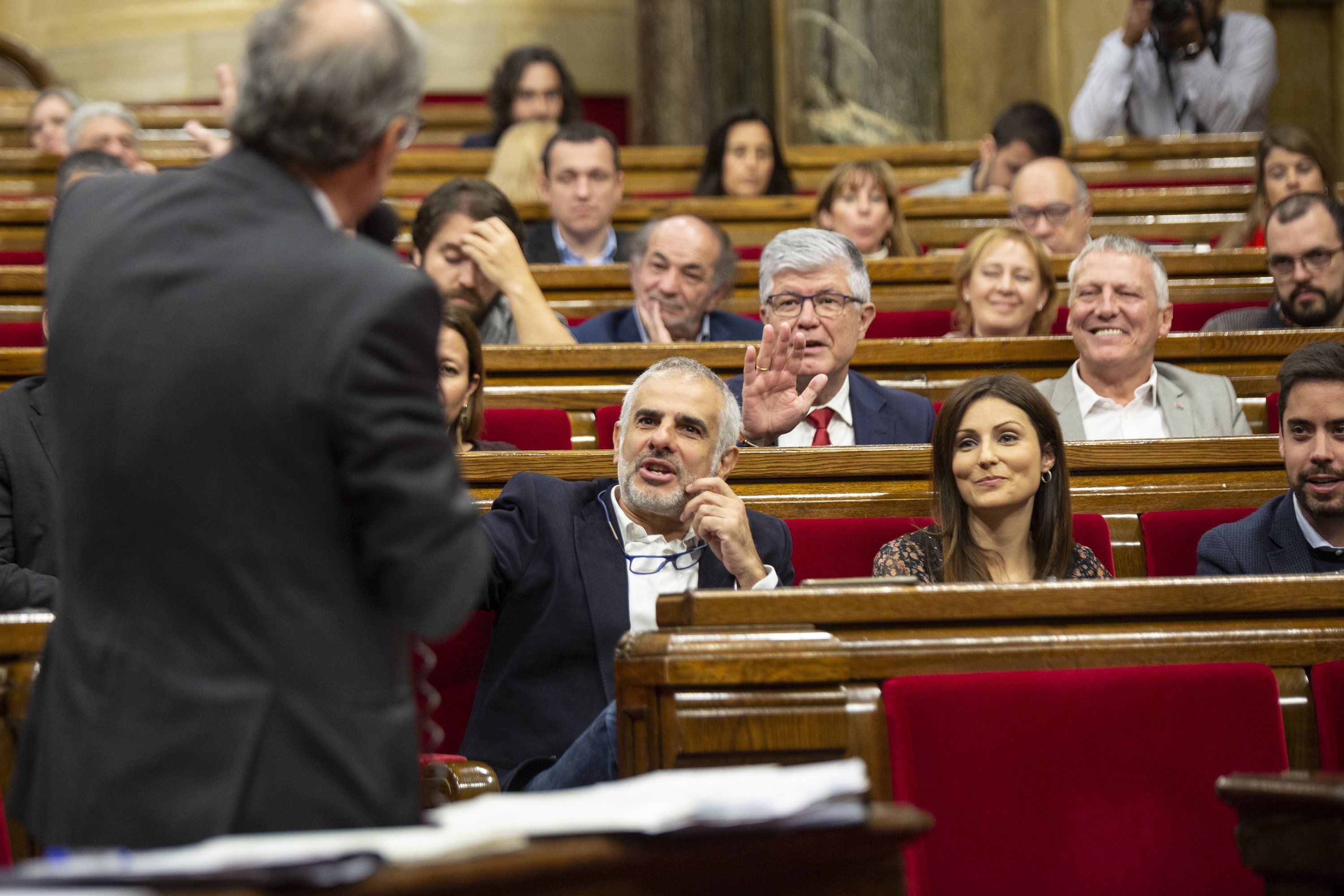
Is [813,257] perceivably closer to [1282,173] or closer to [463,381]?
[463,381]

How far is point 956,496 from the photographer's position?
187cm

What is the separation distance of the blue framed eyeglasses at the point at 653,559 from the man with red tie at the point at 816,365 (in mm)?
350

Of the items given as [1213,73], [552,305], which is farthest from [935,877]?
[1213,73]

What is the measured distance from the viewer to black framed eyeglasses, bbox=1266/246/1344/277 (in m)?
2.79

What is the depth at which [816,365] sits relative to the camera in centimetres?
233

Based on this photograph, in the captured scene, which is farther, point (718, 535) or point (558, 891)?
point (718, 535)

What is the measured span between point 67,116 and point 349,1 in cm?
397

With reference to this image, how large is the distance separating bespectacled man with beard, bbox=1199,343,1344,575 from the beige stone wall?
5035 millimetres

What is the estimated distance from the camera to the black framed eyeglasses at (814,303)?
2396mm

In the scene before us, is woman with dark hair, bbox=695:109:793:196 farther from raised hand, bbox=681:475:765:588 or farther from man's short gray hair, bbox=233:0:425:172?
man's short gray hair, bbox=233:0:425:172

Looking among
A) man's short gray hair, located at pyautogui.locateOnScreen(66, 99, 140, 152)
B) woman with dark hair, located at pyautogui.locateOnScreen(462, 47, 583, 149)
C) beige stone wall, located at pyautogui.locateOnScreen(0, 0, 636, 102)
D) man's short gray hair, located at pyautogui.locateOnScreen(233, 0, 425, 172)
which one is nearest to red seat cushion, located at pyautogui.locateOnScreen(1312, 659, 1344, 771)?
man's short gray hair, located at pyautogui.locateOnScreen(233, 0, 425, 172)

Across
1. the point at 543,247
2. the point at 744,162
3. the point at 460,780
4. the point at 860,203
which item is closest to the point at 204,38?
the point at 744,162

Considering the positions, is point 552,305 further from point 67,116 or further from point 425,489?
point 425,489

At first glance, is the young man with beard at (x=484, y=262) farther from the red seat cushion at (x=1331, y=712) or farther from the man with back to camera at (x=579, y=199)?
the red seat cushion at (x=1331, y=712)
